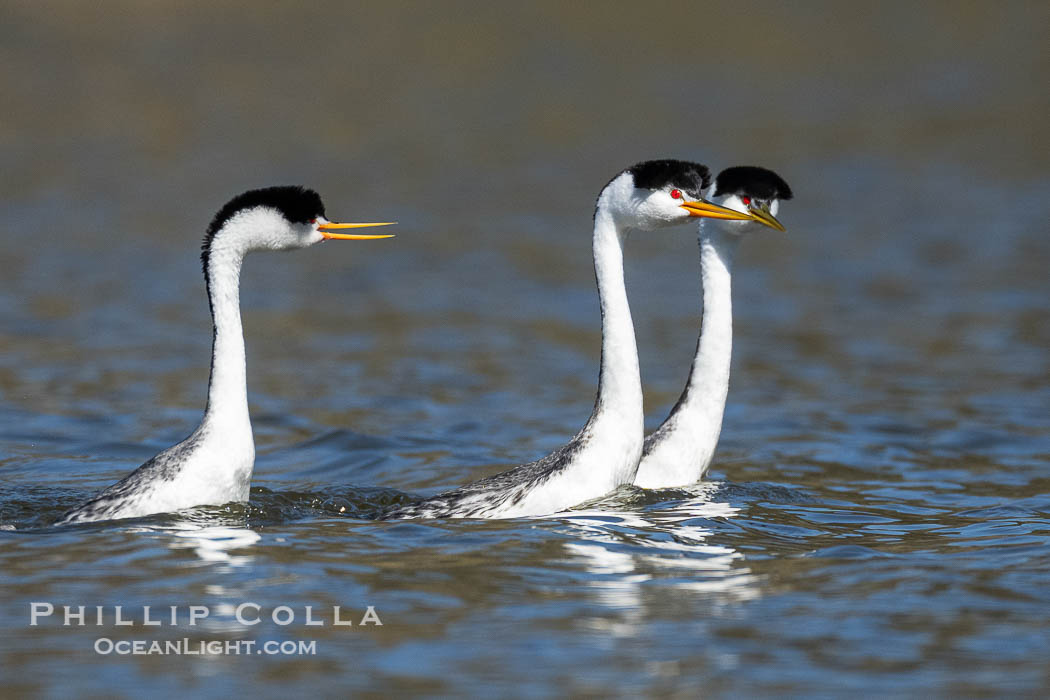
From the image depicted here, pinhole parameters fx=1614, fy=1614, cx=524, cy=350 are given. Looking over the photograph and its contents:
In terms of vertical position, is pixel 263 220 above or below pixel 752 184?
below

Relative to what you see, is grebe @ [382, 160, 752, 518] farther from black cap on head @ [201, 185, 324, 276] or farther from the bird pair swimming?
black cap on head @ [201, 185, 324, 276]

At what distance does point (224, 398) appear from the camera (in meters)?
9.30

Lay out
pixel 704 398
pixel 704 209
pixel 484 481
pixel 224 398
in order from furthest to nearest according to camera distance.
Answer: pixel 704 398 < pixel 484 481 < pixel 704 209 < pixel 224 398

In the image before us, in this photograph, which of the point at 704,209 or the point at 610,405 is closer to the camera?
the point at 610,405

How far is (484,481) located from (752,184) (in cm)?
267

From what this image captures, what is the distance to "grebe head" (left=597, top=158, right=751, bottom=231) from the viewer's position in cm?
946

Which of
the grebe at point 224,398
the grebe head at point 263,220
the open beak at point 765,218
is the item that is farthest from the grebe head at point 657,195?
the grebe at point 224,398

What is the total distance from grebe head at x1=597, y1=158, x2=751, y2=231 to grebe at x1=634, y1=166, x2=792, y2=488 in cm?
87

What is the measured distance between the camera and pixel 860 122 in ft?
102

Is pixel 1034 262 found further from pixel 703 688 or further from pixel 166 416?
pixel 703 688

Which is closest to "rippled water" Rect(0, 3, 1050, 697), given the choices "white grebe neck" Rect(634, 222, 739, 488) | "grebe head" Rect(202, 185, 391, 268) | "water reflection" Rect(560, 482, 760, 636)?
"water reflection" Rect(560, 482, 760, 636)

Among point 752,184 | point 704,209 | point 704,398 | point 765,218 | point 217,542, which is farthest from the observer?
point 704,398

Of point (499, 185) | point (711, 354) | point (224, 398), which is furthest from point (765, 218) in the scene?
point (499, 185)

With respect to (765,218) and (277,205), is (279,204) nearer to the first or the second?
(277,205)
